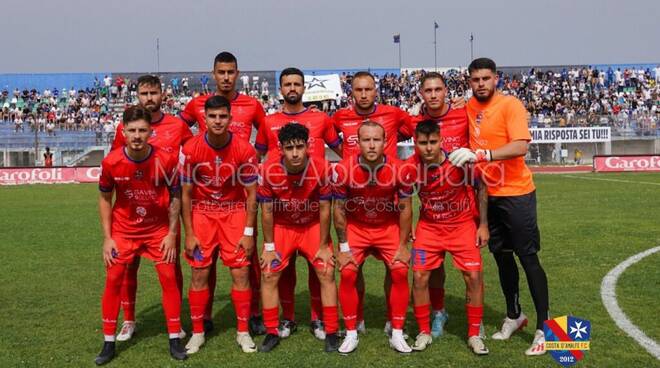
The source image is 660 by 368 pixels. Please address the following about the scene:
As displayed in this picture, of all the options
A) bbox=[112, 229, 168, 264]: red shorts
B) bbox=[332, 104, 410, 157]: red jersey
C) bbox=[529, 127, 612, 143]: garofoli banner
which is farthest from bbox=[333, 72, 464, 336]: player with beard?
bbox=[529, 127, 612, 143]: garofoli banner

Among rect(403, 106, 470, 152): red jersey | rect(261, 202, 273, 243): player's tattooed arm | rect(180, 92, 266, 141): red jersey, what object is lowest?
rect(261, 202, 273, 243): player's tattooed arm

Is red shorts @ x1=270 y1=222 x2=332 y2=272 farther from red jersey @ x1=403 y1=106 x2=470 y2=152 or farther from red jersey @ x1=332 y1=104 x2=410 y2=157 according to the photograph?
red jersey @ x1=403 y1=106 x2=470 y2=152

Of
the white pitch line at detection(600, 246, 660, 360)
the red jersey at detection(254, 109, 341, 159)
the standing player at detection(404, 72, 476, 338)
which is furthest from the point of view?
the red jersey at detection(254, 109, 341, 159)

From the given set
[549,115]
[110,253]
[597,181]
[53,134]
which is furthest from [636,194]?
[53,134]

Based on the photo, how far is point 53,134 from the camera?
108ft

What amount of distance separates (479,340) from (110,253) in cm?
338

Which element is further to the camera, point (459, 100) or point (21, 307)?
point (21, 307)

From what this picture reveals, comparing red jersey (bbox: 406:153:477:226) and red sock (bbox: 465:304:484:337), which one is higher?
red jersey (bbox: 406:153:477:226)

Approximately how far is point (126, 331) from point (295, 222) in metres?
2.01

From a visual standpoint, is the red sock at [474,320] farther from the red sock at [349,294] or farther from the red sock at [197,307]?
the red sock at [197,307]

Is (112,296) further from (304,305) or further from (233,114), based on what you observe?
(304,305)

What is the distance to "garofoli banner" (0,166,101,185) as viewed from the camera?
2850 centimetres

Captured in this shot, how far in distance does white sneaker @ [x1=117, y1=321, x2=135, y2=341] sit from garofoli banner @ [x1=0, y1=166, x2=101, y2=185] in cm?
2449

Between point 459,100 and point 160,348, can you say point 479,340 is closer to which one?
point 459,100
